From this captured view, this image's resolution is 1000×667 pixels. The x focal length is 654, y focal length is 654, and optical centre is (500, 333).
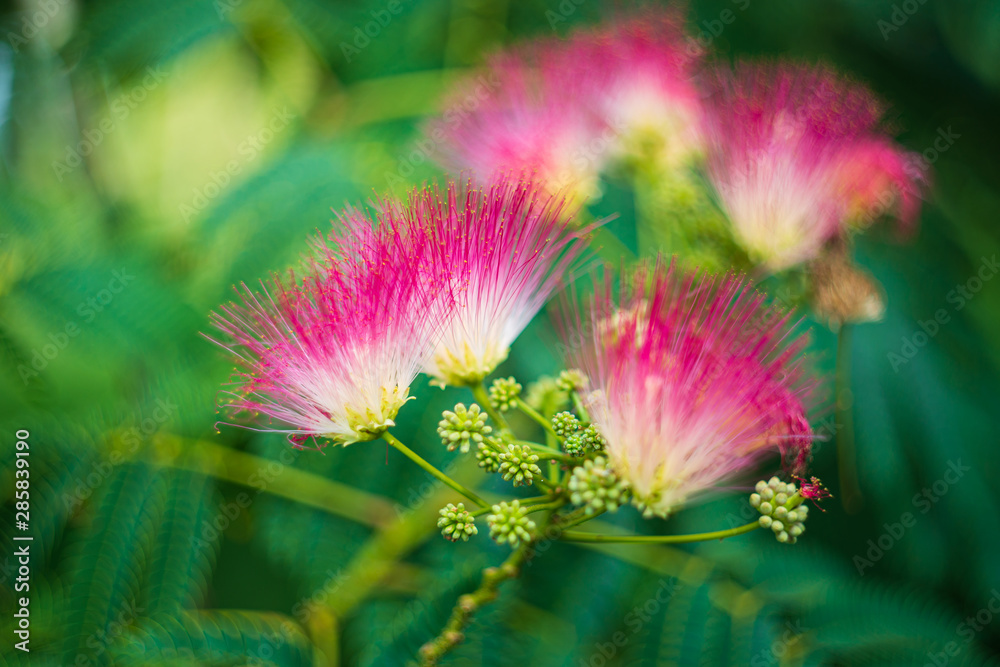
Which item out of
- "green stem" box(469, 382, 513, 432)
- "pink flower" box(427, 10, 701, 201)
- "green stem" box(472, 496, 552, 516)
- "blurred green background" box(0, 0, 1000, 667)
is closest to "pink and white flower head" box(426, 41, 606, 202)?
"pink flower" box(427, 10, 701, 201)

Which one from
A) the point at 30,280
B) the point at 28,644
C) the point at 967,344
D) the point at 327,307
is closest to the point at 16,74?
the point at 30,280

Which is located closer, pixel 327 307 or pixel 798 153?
pixel 327 307

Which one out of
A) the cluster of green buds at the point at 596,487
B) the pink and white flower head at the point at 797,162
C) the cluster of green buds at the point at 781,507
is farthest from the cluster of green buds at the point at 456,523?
the pink and white flower head at the point at 797,162

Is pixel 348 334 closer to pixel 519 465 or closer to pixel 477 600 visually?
pixel 519 465

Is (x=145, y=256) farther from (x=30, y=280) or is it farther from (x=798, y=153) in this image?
(x=798, y=153)

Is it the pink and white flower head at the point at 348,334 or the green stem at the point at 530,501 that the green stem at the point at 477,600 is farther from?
the pink and white flower head at the point at 348,334

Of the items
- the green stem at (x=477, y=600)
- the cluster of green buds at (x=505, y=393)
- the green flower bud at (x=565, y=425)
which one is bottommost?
the green stem at (x=477, y=600)

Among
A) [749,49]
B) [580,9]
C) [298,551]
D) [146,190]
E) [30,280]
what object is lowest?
[298,551]
